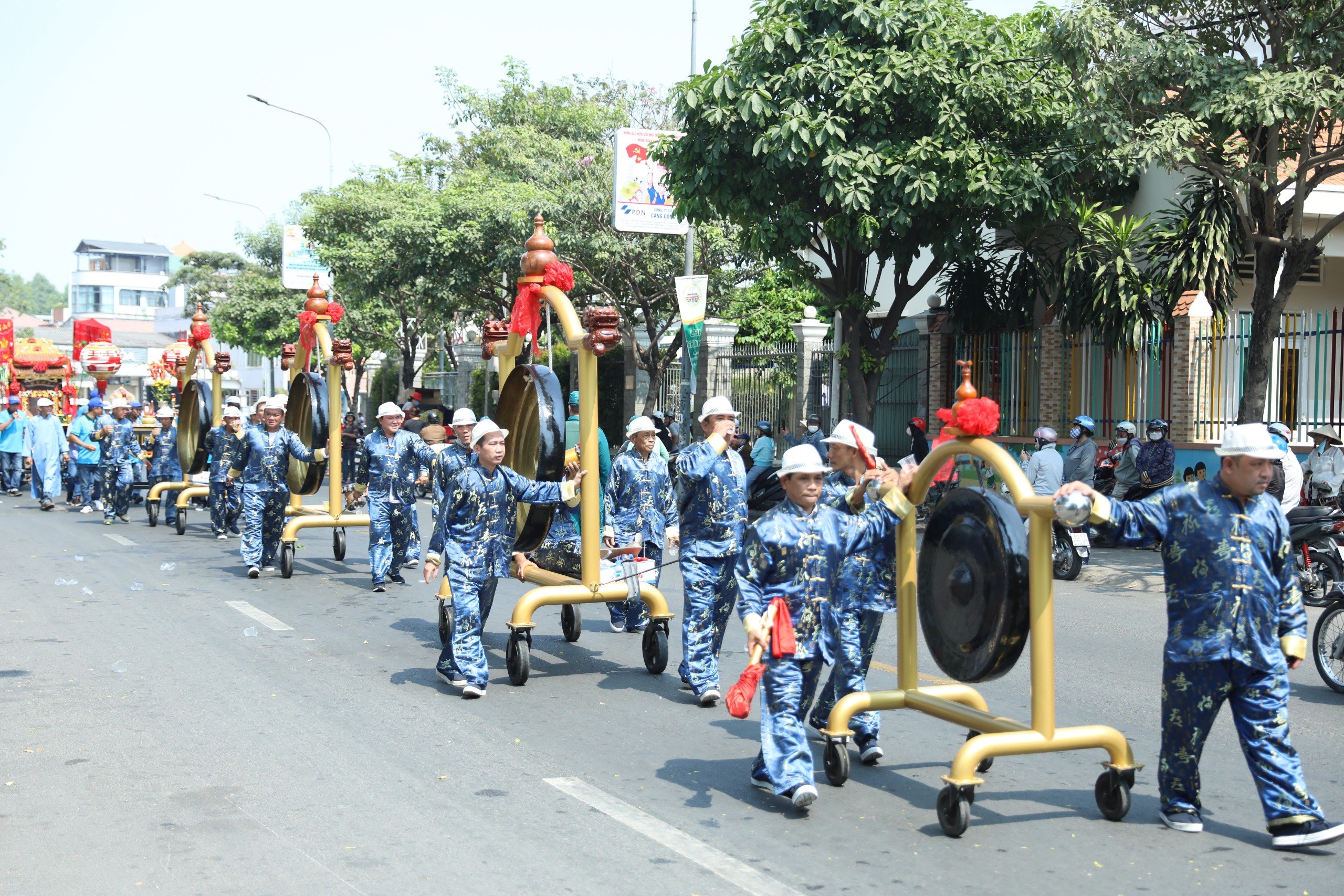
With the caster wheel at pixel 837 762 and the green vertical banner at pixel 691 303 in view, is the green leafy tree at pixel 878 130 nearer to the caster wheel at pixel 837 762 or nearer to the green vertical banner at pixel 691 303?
the green vertical banner at pixel 691 303

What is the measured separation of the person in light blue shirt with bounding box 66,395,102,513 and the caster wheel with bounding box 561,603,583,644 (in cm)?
1444

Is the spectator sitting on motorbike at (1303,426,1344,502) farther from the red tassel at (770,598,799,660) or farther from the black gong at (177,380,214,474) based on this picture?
the black gong at (177,380,214,474)

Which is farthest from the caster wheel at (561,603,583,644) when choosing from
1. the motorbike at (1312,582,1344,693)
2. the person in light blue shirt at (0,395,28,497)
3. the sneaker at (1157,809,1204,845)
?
the person in light blue shirt at (0,395,28,497)

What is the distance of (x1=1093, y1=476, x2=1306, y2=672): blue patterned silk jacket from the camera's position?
5.22 meters

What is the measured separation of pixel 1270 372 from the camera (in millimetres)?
17922

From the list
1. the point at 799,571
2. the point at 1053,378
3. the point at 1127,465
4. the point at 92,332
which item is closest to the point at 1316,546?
the point at 1127,465

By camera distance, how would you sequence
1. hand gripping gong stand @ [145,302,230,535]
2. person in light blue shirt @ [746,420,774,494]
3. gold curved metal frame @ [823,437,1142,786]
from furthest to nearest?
1. person in light blue shirt @ [746,420,774,494]
2. hand gripping gong stand @ [145,302,230,535]
3. gold curved metal frame @ [823,437,1142,786]

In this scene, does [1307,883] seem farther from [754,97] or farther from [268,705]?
[754,97]

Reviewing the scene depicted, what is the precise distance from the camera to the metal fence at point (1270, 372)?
17.3 m

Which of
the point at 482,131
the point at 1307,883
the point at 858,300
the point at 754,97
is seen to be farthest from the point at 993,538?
the point at 482,131

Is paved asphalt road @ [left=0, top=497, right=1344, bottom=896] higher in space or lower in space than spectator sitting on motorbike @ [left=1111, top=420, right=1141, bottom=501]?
lower

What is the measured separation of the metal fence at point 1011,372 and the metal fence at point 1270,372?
3228 millimetres

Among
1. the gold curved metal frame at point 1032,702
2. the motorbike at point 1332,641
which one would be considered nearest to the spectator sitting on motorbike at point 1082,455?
the motorbike at point 1332,641

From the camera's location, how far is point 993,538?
561 centimetres
